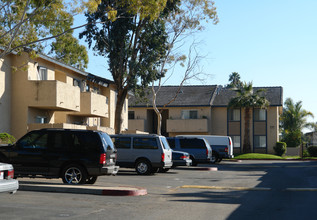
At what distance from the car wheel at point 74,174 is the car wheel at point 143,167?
7.31m

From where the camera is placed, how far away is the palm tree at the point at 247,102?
57.4 metres

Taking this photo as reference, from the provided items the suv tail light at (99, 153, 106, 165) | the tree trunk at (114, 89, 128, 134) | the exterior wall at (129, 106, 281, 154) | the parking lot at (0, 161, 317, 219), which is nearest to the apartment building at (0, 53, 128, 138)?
the tree trunk at (114, 89, 128, 134)

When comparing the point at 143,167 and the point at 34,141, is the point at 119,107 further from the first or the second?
the point at 34,141

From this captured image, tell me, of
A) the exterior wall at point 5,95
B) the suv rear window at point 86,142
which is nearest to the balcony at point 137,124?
the exterior wall at point 5,95

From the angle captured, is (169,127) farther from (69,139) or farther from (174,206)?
(174,206)

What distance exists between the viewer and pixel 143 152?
24.5 metres

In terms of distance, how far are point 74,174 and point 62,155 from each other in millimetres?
772

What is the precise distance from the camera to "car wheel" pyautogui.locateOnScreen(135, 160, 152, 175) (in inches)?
960

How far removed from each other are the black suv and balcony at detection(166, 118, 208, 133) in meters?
42.3

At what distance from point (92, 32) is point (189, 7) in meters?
9.28

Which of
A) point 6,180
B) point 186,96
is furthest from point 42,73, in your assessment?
point 186,96

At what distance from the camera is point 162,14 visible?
35844 millimetres

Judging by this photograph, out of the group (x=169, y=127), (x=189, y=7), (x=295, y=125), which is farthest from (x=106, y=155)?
(x=295, y=125)

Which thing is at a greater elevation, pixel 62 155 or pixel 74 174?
pixel 62 155
